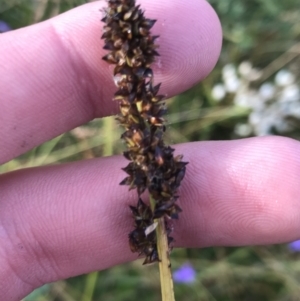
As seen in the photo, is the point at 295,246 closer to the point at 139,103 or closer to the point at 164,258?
the point at 164,258

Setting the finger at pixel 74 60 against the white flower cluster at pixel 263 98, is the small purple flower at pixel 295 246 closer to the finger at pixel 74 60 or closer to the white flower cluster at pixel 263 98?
the white flower cluster at pixel 263 98

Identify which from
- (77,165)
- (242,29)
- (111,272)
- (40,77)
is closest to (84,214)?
(77,165)

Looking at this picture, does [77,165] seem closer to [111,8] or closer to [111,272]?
[111,8]

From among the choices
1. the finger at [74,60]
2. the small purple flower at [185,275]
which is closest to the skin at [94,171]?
the finger at [74,60]

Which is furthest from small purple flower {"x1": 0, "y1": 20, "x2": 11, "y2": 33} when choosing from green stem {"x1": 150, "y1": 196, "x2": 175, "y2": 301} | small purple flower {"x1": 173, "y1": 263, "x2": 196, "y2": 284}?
green stem {"x1": 150, "y1": 196, "x2": 175, "y2": 301}

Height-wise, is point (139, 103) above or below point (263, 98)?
above

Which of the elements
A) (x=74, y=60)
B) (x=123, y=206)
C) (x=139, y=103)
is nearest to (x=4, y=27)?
(x=74, y=60)
